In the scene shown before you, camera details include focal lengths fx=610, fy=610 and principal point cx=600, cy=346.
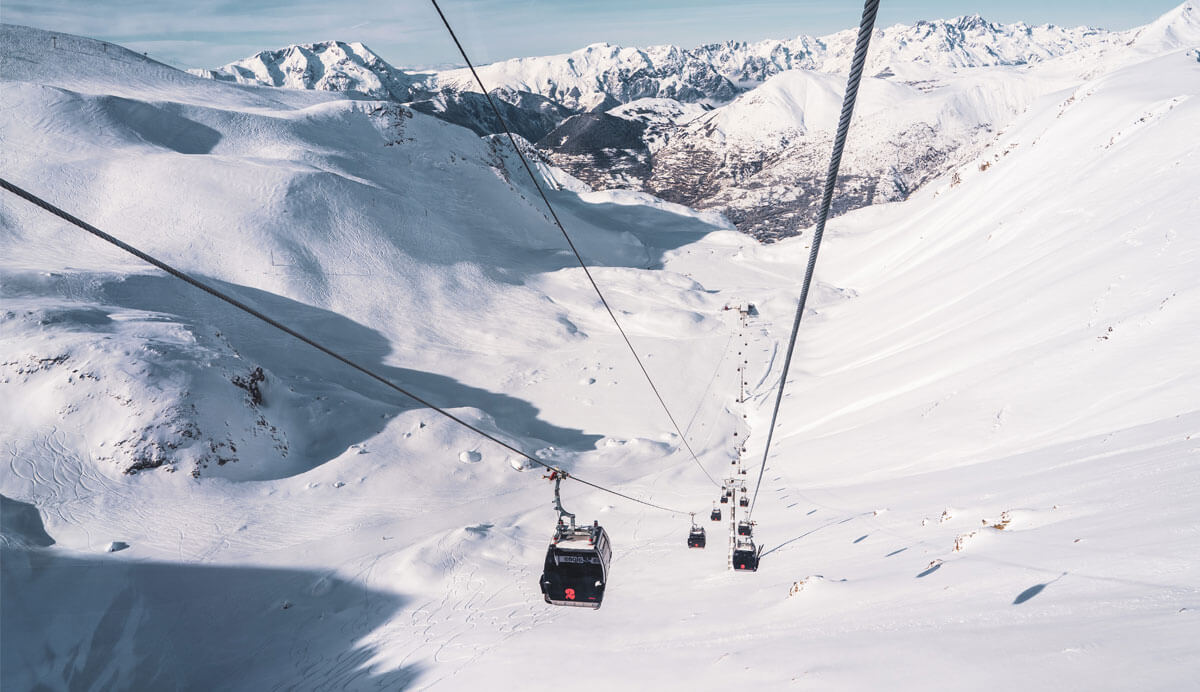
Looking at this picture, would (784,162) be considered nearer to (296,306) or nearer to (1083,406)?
(296,306)

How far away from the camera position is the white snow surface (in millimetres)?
13273

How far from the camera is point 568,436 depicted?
41.8 metres

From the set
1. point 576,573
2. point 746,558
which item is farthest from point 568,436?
point 576,573

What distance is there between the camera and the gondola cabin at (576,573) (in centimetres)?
1486

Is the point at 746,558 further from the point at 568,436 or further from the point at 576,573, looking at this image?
the point at 568,436

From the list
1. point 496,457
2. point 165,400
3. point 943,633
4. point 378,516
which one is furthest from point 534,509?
point 943,633

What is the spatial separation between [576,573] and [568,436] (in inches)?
1056

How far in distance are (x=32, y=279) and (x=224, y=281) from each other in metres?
14.8

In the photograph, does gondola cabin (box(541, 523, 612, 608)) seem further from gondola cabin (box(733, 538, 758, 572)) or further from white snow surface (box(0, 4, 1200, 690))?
gondola cabin (box(733, 538, 758, 572))

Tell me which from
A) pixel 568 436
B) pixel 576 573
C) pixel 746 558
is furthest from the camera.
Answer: pixel 568 436

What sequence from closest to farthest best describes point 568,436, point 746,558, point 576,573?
point 576,573, point 746,558, point 568,436

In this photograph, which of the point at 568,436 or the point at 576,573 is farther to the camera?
the point at 568,436

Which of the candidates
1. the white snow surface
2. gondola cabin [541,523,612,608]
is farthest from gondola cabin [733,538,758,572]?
gondola cabin [541,523,612,608]

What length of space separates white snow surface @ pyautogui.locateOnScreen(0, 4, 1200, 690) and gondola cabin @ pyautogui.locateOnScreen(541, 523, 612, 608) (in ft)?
7.86
